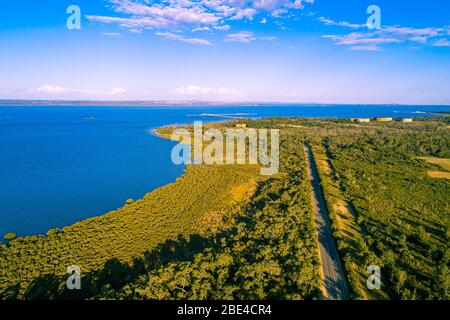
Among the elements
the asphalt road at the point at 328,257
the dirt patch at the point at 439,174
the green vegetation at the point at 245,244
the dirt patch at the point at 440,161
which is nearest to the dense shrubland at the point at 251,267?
the green vegetation at the point at 245,244

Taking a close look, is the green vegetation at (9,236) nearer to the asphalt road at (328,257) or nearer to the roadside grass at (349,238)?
the asphalt road at (328,257)

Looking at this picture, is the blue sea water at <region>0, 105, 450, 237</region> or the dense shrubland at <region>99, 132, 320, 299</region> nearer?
the dense shrubland at <region>99, 132, 320, 299</region>

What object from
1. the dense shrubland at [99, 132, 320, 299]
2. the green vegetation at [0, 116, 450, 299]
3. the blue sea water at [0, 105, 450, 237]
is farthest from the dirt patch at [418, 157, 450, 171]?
the blue sea water at [0, 105, 450, 237]

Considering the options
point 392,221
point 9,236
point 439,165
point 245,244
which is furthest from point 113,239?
point 439,165

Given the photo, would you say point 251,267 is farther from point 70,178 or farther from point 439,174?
point 439,174

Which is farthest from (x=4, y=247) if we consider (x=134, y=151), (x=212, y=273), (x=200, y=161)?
(x=134, y=151)

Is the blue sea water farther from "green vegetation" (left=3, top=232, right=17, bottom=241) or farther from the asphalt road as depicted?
the asphalt road

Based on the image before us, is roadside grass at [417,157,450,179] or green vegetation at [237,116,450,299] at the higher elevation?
roadside grass at [417,157,450,179]

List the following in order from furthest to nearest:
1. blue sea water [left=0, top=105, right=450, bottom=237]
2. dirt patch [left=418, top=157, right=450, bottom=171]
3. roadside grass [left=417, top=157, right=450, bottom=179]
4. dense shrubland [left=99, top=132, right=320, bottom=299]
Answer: dirt patch [left=418, top=157, right=450, bottom=171] → roadside grass [left=417, top=157, right=450, bottom=179] → blue sea water [left=0, top=105, right=450, bottom=237] → dense shrubland [left=99, top=132, right=320, bottom=299]
